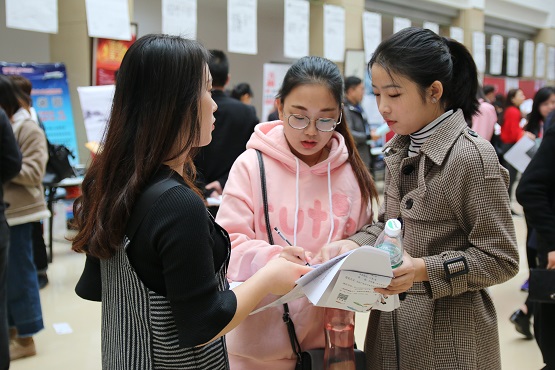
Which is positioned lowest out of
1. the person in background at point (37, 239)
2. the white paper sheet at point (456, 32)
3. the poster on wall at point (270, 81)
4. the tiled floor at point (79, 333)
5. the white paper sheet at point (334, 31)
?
the tiled floor at point (79, 333)

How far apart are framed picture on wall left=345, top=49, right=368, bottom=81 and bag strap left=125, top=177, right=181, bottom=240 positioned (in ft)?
25.1

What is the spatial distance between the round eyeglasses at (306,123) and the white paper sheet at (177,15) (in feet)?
12.9

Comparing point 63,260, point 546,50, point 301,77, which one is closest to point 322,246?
point 301,77

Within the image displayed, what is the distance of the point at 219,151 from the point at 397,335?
7.01 feet

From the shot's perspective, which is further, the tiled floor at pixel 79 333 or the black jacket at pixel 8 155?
the tiled floor at pixel 79 333

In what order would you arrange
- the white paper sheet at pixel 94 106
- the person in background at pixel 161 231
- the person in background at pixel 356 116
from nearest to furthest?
the person in background at pixel 161 231
the white paper sheet at pixel 94 106
the person in background at pixel 356 116

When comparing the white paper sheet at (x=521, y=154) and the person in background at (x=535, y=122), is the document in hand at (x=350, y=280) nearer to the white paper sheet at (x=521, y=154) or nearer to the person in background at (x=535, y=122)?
the person in background at (x=535, y=122)

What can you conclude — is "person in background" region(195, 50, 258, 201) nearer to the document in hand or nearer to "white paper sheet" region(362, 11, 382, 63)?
the document in hand

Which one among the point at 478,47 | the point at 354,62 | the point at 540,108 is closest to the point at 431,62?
the point at 540,108

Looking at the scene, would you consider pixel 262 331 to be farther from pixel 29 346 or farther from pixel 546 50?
pixel 546 50

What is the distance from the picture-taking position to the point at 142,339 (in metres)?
1.21

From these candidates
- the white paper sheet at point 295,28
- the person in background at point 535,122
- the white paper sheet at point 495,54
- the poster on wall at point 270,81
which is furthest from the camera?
the white paper sheet at point 495,54

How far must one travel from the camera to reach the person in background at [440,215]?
1.39 m

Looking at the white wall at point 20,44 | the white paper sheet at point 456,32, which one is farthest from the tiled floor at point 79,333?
the white paper sheet at point 456,32
